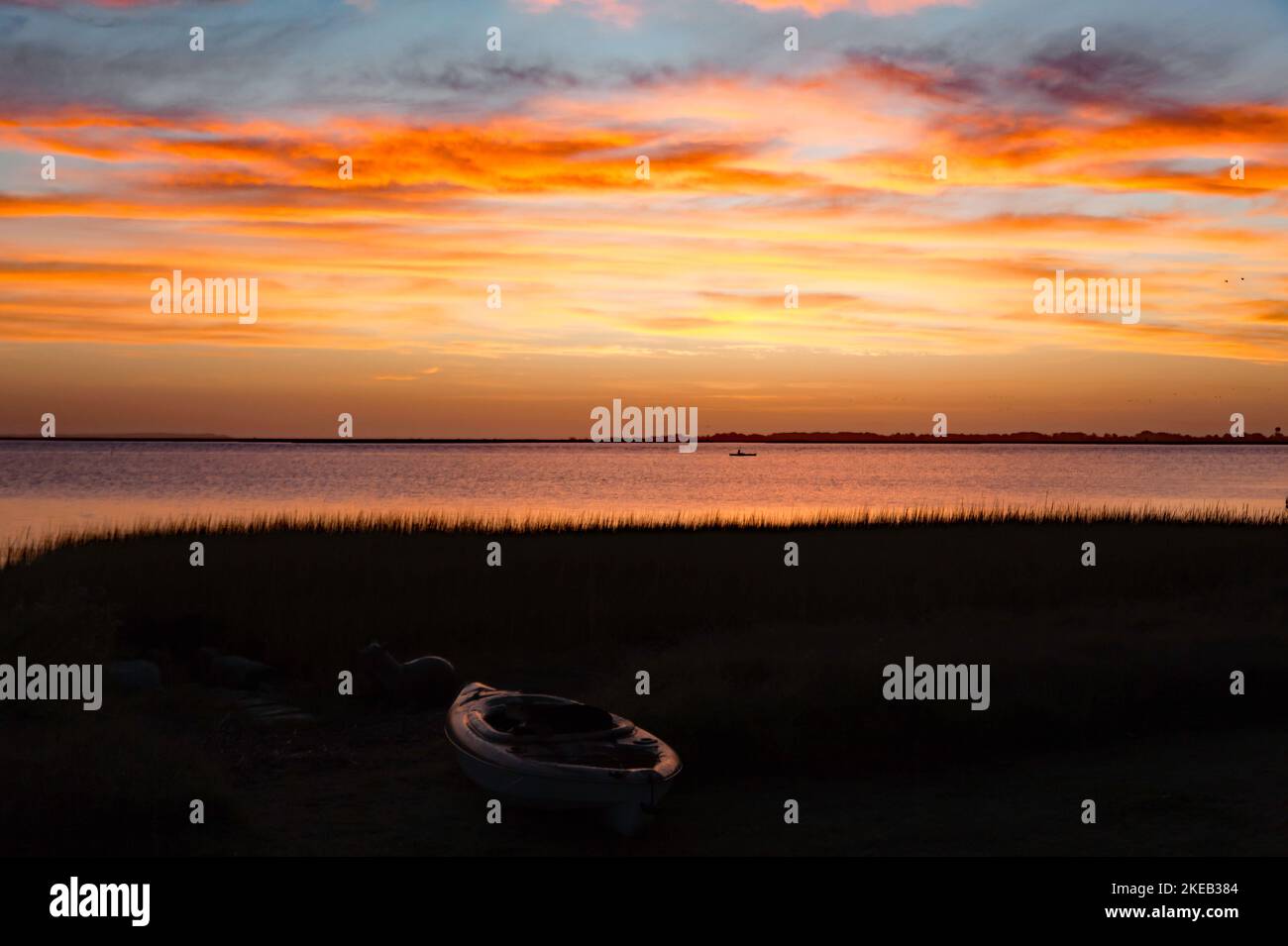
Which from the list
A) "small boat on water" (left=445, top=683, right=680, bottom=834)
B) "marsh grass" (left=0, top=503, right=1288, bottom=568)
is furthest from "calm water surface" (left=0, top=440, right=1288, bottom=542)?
"small boat on water" (left=445, top=683, right=680, bottom=834)

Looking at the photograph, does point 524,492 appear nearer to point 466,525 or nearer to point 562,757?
point 466,525

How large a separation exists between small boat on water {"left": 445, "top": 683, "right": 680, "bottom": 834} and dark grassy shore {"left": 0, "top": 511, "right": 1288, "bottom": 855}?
1.50ft

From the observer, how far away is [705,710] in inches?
472

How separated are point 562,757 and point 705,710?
7.99ft

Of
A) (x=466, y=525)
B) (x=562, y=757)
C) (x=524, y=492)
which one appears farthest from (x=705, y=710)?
(x=524, y=492)

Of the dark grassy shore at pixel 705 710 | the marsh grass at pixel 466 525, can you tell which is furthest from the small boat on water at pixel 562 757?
the marsh grass at pixel 466 525

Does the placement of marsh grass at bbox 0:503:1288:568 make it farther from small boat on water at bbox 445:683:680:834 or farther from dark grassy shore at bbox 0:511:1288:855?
small boat on water at bbox 445:683:680:834

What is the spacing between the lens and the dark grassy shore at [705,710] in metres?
9.66

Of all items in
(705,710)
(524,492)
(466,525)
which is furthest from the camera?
(524,492)

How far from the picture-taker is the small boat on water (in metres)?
9.52

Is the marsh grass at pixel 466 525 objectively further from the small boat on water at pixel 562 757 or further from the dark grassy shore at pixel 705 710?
the small boat on water at pixel 562 757

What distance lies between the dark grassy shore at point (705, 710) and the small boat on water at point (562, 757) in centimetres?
46
